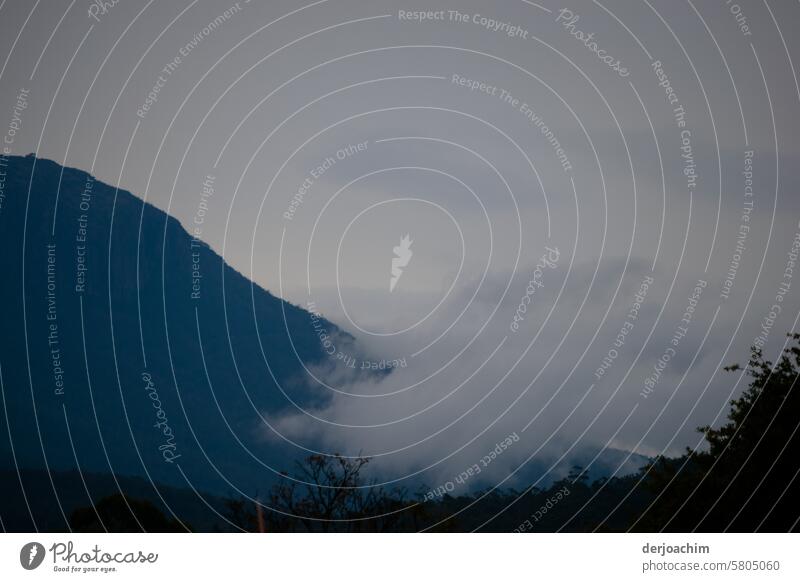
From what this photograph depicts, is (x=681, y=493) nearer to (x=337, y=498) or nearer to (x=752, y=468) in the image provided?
(x=752, y=468)

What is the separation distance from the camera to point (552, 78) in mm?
26922

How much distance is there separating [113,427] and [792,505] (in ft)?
331

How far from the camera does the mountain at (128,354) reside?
312 ft

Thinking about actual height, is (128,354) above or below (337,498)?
below

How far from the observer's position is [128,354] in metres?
133

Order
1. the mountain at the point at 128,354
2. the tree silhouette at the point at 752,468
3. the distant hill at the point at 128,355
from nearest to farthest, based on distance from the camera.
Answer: the tree silhouette at the point at 752,468 < the distant hill at the point at 128,355 < the mountain at the point at 128,354

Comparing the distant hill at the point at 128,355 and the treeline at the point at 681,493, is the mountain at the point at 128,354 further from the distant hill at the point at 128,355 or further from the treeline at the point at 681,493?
the treeline at the point at 681,493

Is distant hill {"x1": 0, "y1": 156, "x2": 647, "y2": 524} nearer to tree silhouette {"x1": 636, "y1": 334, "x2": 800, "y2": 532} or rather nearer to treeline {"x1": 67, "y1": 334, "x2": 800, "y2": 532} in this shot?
treeline {"x1": 67, "y1": 334, "x2": 800, "y2": 532}

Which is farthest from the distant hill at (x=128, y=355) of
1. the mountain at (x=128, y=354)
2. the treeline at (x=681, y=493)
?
the treeline at (x=681, y=493)

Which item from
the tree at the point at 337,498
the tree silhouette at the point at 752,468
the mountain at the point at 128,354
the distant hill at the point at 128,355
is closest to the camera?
the tree at the point at 337,498

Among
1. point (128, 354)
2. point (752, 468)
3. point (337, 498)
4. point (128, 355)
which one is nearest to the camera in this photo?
point (337, 498)

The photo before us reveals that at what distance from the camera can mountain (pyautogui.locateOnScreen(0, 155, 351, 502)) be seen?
9519cm

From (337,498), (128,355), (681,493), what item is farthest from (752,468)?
(128,355)

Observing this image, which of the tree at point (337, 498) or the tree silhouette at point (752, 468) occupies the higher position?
the tree silhouette at point (752, 468)
